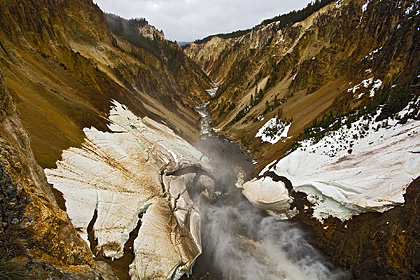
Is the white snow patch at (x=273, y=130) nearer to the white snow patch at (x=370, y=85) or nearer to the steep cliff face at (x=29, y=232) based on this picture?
the white snow patch at (x=370, y=85)

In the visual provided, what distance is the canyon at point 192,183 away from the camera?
19.3ft

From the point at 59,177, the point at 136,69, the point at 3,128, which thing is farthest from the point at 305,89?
the point at 3,128

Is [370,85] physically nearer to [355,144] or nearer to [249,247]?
[355,144]

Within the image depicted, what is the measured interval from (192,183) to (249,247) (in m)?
7.61

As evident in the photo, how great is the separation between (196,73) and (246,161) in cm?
6854

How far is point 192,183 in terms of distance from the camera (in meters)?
19.5

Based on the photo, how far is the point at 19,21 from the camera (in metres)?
23.6

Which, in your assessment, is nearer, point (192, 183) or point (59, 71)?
point (192, 183)

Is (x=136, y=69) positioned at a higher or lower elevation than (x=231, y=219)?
higher

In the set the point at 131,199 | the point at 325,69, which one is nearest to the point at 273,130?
the point at 325,69

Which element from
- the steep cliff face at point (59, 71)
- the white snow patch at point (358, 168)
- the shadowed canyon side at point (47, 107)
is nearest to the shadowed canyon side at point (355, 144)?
the white snow patch at point (358, 168)

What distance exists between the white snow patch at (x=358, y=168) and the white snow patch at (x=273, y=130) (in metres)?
10.3

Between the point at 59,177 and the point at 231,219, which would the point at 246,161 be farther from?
the point at 59,177

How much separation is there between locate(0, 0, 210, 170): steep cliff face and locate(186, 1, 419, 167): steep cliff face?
57.4ft
